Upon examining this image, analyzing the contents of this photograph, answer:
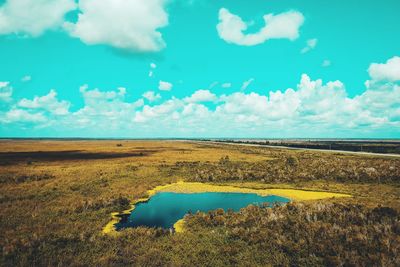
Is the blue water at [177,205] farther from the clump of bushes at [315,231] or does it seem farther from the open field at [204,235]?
the clump of bushes at [315,231]

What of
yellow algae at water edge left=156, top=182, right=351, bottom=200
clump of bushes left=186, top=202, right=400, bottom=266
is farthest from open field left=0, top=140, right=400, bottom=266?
yellow algae at water edge left=156, top=182, right=351, bottom=200

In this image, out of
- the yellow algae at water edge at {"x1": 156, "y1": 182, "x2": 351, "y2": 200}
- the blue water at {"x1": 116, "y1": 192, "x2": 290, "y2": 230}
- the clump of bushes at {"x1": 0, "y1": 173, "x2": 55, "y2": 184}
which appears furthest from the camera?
the clump of bushes at {"x1": 0, "y1": 173, "x2": 55, "y2": 184}

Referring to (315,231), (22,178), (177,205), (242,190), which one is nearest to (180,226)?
(177,205)

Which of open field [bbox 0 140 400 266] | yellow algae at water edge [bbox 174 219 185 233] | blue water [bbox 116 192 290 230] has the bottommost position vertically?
blue water [bbox 116 192 290 230]

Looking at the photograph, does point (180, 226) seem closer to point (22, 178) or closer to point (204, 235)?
point (204, 235)

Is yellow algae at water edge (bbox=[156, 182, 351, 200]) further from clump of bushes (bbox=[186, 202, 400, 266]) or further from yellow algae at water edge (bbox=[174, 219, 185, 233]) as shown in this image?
yellow algae at water edge (bbox=[174, 219, 185, 233])

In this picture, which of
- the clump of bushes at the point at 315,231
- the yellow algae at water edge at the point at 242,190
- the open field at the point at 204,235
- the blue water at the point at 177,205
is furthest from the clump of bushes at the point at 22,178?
the clump of bushes at the point at 315,231

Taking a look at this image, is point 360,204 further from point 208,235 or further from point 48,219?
point 48,219

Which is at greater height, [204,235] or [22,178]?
[22,178]
